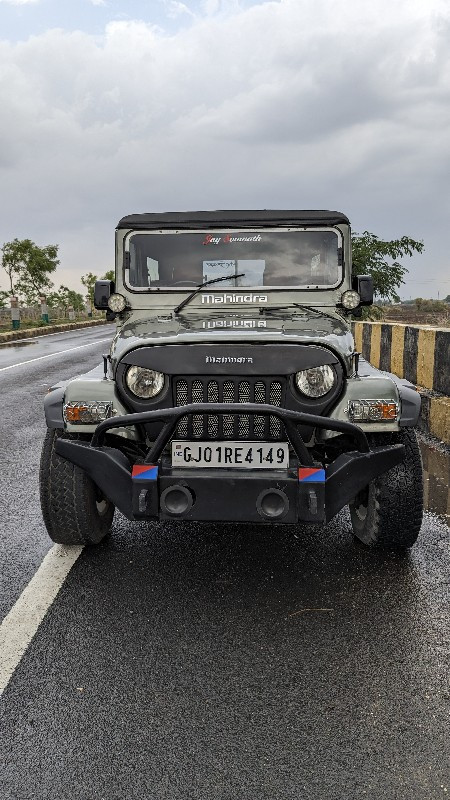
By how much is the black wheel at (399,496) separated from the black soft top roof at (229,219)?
1.72m

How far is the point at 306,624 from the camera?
3.10m

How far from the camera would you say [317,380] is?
3.51 meters

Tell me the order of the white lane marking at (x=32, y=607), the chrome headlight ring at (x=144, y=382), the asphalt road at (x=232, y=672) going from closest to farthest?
1. the asphalt road at (x=232, y=672)
2. the white lane marking at (x=32, y=607)
3. the chrome headlight ring at (x=144, y=382)

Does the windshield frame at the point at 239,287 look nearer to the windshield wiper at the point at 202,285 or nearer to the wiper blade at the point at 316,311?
the windshield wiper at the point at 202,285

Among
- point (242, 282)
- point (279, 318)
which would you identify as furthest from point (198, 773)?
point (242, 282)

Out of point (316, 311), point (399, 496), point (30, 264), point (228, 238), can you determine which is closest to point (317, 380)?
point (399, 496)

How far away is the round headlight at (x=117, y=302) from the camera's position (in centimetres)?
479

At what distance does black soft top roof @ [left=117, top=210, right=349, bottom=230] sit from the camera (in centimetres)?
477

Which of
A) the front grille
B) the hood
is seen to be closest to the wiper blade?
the hood

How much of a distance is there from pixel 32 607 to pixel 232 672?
1081 mm

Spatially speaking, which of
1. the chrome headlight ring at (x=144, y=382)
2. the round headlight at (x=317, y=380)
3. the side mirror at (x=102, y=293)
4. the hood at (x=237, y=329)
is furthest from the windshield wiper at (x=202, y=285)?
the round headlight at (x=317, y=380)

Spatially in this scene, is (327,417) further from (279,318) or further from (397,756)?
(397,756)

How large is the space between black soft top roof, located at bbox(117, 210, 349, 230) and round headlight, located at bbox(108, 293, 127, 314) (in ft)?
1.58

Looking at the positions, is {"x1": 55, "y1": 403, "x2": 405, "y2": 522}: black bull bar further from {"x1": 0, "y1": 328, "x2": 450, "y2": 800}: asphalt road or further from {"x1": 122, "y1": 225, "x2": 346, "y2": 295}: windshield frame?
{"x1": 122, "y1": 225, "x2": 346, "y2": 295}: windshield frame
